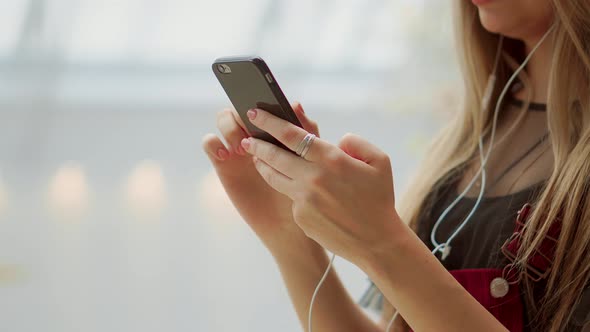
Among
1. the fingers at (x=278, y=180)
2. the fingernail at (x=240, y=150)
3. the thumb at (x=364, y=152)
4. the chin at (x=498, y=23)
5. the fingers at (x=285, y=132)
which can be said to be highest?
the chin at (x=498, y=23)

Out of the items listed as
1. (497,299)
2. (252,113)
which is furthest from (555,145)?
(252,113)

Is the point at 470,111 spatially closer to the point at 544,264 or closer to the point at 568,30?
the point at 568,30

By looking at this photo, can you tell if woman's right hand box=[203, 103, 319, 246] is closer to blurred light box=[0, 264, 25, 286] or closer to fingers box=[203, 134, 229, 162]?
fingers box=[203, 134, 229, 162]

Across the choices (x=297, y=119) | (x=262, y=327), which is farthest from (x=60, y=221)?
(x=297, y=119)

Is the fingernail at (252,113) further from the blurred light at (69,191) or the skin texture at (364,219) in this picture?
the blurred light at (69,191)

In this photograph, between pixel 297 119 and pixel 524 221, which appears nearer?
pixel 297 119

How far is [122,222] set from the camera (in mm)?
1451

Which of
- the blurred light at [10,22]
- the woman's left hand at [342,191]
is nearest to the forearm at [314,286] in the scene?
the woman's left hand at [342,191]

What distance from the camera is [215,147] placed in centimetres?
103

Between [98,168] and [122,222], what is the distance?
0.12 meters

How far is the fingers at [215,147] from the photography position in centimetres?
103

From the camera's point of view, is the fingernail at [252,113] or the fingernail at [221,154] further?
the fingernail at [221,154]

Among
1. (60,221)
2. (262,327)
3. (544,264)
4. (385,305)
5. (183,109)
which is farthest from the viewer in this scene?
(262,327)

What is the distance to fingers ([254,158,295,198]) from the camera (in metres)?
0.84
